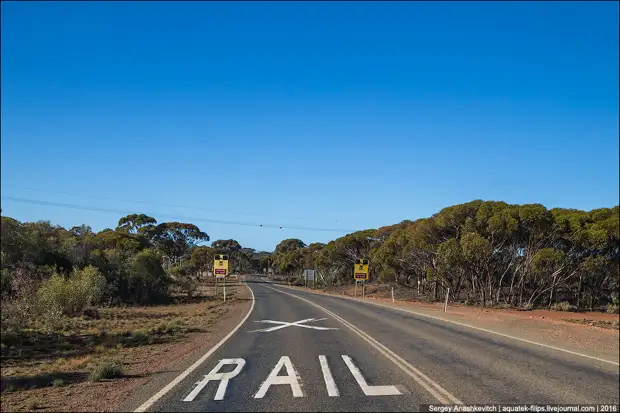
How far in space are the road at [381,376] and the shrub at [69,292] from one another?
1494 centimetres

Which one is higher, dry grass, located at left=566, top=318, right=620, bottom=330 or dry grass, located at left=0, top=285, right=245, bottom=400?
dry grass, located at left=566, top=318, right=620, bottom=330

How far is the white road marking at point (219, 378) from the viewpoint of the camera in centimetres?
760

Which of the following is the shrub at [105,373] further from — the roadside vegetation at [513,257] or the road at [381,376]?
the roadside vegetation at [513,257]

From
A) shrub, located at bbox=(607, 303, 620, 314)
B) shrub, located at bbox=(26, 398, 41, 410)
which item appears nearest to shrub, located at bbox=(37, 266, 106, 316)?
shrub, located at bbox=(26, 398, 41, 410)

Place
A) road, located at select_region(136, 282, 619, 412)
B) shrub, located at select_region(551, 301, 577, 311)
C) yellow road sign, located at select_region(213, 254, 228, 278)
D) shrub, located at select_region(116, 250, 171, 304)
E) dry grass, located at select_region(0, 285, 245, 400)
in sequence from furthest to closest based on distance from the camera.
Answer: shrub, located at select_region(116, 250, 171, 304) < yellow road sign, located at select_region(213, 254, 228, 278) < dry grass, located at select_region(0, 285, 245, 400) < shrub, located at select_region(551, 301, 577, 311) < road, located at select_region(136, 282, 619, 412)

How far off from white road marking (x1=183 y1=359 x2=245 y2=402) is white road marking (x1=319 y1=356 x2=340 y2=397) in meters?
1.69

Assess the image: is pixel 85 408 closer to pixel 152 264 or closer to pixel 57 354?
pixel 57 354

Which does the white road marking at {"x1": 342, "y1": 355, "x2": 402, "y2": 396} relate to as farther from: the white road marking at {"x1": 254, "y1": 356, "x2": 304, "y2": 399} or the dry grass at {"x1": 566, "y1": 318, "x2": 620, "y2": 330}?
the dry grass at {"x1": 566, "y1": 318, "x2": 620, "y2": 330}

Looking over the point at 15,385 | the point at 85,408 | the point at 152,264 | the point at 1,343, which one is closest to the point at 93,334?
the point at 1,343

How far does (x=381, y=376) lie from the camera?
8.89m

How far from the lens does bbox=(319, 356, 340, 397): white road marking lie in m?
7.71

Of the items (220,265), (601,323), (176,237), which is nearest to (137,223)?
(176,237)

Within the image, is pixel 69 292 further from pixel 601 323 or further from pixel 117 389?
pixel 601 323

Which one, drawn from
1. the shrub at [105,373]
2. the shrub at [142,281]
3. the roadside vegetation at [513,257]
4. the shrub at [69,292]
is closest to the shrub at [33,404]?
the shrub at [105,373]
